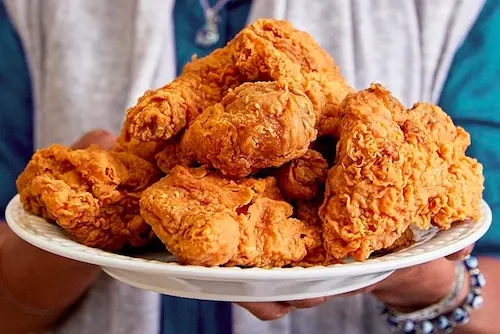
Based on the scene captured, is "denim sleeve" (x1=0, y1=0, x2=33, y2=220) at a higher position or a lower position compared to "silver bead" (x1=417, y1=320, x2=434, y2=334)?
higher

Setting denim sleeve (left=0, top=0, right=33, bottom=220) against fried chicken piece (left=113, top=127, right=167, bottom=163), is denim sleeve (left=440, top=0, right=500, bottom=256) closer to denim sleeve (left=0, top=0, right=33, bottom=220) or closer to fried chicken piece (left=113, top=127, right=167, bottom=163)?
fried chicken piece (left=113, top=127, right=167, bottom=163)

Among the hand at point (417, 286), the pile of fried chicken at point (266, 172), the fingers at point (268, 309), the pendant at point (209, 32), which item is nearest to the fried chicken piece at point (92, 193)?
the pile of fried chicken at point (266, 172)

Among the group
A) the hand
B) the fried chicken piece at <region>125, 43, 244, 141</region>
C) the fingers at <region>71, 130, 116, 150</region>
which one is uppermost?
the fried chicken piece at <region>125, 43, 244, 141</region>

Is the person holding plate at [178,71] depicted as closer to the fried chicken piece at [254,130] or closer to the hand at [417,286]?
the hand at [417,286]

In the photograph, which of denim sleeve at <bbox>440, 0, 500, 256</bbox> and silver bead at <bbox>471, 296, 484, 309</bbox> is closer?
silver bead at <bbox>471, 296, 484, 309</bbox>

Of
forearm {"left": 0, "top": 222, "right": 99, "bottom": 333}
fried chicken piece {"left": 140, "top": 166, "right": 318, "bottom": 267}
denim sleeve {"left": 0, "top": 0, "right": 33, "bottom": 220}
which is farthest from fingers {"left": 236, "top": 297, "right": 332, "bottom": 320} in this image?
denim sleeve {"left": 0, "top": 0, "right": 33, "bottom": 220}

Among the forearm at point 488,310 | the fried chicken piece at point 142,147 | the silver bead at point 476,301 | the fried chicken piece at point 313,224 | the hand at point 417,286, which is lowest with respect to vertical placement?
the forearm at point 488,310

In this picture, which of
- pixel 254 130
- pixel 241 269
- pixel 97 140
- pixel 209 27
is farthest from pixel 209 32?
pixel 241 269
